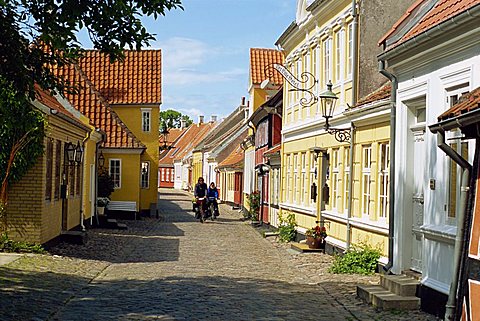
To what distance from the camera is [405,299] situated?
36.7 feet

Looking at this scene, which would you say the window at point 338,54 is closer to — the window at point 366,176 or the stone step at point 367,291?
the window at point 366,176

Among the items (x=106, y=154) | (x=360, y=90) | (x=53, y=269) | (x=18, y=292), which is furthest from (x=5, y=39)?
(x=106, y=154)

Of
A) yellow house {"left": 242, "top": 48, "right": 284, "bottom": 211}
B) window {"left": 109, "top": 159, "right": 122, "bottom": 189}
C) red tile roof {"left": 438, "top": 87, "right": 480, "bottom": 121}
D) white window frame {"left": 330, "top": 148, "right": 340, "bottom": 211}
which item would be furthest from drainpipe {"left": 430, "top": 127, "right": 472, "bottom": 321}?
yellow house {"left": 242, "top": 48, "right": 284, "bottom": 211}

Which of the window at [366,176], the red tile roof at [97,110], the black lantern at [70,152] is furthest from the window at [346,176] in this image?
the red tile roof at [97,110]

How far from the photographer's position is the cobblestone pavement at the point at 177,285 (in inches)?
436

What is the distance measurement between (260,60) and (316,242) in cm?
2255

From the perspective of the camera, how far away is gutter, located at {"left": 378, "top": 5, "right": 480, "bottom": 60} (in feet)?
29.8

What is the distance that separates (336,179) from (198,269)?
15.4 ft

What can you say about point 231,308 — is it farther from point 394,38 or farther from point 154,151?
point 154,151

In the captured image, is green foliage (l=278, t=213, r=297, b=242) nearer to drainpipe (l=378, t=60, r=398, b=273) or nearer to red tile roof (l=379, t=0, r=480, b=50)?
drainpipe (l=378, t=60, r=398, b=273)

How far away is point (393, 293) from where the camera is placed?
38.5ft

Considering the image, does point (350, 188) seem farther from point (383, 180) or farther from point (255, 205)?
point (255, 205)

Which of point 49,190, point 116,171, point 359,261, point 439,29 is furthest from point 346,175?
point 116,171

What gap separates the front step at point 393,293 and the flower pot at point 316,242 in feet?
26.7
